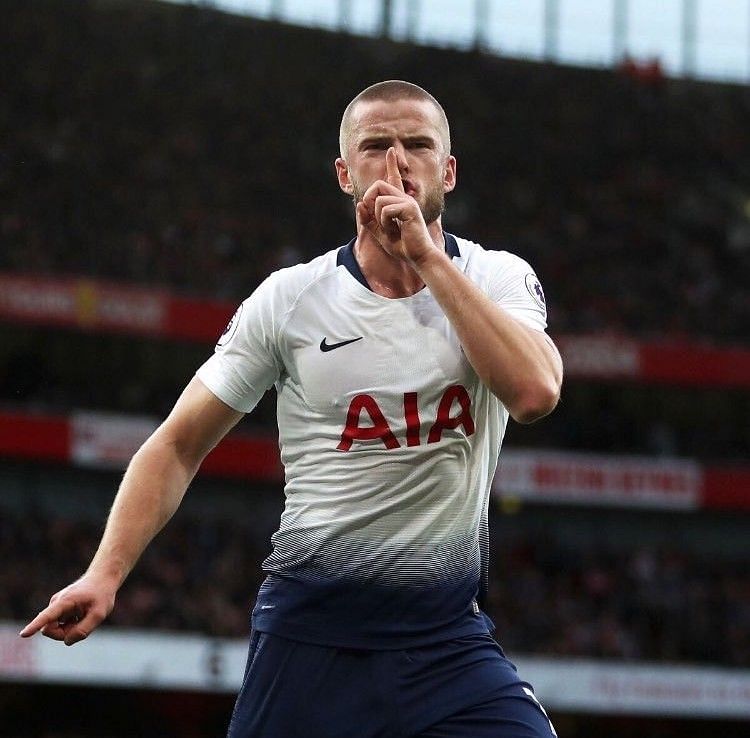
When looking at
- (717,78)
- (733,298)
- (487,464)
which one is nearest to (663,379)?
(733,298)

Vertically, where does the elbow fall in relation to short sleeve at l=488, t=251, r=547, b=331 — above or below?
below

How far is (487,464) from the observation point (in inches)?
136

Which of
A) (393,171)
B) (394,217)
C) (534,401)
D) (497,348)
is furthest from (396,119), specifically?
(534,401)

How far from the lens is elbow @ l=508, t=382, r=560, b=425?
120 inches

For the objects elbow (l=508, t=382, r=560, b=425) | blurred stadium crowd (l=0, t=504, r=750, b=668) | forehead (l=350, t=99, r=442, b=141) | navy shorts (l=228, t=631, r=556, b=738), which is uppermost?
forehead (l=350, t=99, r=442, b=141)

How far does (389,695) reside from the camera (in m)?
3.23

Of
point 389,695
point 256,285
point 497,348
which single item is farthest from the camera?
point 256,285

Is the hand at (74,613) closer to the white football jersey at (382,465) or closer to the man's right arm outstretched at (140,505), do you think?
the man's right arm outstretched at (140,505)

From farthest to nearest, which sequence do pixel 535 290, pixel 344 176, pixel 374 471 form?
1. pixel 344 176
2. pixel 535 290
3. pixel 374 471

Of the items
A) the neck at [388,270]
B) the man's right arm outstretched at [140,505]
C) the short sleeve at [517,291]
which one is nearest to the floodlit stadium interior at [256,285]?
the man's right arm outstretched at [140,505]

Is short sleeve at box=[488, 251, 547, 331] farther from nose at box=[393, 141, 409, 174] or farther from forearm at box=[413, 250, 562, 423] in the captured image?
nose at box=[393, 141, 409, 174]

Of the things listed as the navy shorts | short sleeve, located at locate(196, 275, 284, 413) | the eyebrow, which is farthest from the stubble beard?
the navy shorts

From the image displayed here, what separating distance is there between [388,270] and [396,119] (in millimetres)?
364

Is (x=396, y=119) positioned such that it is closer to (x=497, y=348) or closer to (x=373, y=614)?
(x=497, y=348)
